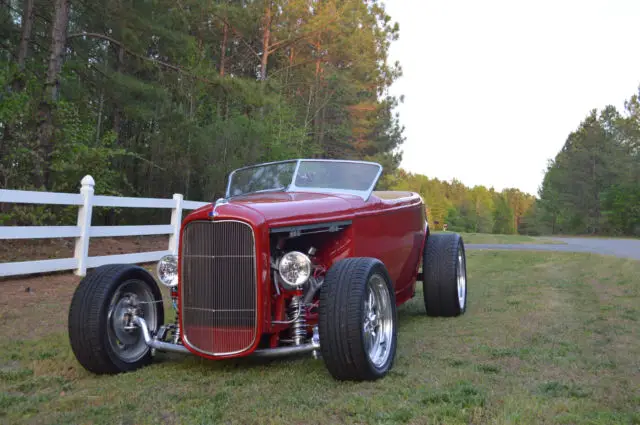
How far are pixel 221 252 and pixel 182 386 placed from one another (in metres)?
0.89

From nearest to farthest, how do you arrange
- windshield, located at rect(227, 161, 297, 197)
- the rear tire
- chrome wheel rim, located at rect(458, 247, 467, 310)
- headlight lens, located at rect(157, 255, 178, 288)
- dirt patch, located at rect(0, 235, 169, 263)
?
headlight lens, located at rect(157, 255, 178, 288) → windshield, located at rect(227, 161, 297, 197) → the rear tire → chrome wheel rim, located at rect(458, 247, 467, 310) → dirt patch, located at rect(0, 235, 169, 263)

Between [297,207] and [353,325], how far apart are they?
105cm

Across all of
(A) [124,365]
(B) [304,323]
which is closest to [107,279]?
(A) [124,365]

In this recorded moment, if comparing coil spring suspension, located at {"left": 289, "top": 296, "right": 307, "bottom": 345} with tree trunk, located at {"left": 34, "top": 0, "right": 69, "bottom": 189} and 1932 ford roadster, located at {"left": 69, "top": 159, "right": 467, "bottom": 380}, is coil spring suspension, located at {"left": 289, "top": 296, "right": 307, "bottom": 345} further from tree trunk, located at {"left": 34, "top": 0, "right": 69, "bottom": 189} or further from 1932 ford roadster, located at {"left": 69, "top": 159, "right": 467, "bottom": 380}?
tree trunk, located at {"left": 34, "top": 0, "right": 69, "bottom": 189}

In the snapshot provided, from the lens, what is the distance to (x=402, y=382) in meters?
3.45

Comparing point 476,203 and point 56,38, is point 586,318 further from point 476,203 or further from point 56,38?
point 476,203

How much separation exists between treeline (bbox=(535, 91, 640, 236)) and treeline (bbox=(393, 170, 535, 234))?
43.1m

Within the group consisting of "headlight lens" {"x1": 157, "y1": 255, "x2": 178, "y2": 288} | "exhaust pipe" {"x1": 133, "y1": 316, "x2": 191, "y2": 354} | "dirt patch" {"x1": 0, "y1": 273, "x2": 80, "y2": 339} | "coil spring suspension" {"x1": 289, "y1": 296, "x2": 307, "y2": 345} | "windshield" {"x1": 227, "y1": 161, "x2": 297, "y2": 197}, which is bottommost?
"dirt patch" {"x1": 0, "y1": 273, "x2": 80, "y2": 339}

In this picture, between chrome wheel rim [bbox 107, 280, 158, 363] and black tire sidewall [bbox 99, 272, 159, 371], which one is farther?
chrome wheel rim [bbox 107, 280, 158, 363]

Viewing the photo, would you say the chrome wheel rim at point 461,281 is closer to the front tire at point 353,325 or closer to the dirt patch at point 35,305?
the front tire at point 353,325

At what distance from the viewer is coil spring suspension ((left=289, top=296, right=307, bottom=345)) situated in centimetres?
372

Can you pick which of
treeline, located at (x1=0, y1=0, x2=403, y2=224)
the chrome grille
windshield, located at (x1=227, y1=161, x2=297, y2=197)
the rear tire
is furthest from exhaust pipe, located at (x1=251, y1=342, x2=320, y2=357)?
treeline, located at (x1=0, y1=0, x2=403, y2=224)

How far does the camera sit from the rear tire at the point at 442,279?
5809 millimetres

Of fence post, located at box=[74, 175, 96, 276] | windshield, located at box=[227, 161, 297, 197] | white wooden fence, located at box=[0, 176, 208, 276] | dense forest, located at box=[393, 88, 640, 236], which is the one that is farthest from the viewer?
dense forest, located at box=[393, 88, 640, 236]
